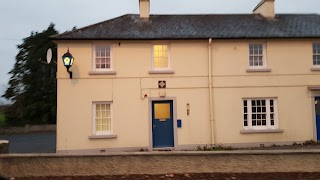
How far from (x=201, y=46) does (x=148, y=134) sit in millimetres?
4739

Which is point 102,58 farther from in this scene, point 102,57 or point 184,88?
point 184,88

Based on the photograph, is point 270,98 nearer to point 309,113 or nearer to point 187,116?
point 309,113

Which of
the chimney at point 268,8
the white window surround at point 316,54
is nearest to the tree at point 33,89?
the chimney at point 268,8

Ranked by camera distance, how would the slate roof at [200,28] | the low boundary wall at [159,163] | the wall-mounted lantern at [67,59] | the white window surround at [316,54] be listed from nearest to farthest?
the low boundary wall at [159,163], the wall-mounted lantern at [67,59], the slate roof at [200,28], the white window surround at [316,54]

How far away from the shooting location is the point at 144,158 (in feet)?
26.4

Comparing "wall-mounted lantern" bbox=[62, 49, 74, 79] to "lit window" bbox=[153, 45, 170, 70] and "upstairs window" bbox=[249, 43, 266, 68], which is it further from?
"upstairs window" bbox=[249, 43, 266, 68]

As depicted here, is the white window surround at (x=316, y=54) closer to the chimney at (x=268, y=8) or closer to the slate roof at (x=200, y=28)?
the slate roof at (x=200, y=28)

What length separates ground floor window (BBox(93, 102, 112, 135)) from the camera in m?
14.8

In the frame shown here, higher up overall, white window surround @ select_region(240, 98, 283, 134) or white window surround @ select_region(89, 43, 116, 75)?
white window surround @ select_region(89, 43, 116, 75)

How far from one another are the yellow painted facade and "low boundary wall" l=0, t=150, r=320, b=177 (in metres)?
6.49

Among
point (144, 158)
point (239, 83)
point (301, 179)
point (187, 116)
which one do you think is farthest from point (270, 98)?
point (144, 158)

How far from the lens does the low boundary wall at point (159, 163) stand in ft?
26.3

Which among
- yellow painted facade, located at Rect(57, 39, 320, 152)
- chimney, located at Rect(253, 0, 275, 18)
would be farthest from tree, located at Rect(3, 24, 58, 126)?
chimney, located at Rect(253, 0, 275, 18)

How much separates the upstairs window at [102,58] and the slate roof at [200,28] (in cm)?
59
